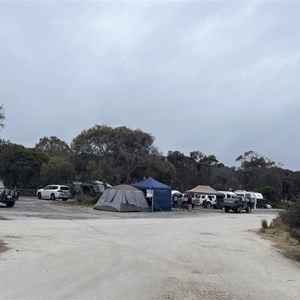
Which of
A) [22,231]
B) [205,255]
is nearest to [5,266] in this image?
[205,255]

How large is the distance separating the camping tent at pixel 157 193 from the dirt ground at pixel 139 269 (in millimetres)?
24790

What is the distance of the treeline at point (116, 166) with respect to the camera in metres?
50.1

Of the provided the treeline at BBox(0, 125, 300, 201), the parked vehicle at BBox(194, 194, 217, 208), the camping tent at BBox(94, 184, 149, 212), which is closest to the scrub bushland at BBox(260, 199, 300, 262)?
the camping tent at BBox(94, 184, 149, 212)

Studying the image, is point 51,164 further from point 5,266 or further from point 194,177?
point 5,266

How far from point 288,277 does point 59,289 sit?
17.0 feet

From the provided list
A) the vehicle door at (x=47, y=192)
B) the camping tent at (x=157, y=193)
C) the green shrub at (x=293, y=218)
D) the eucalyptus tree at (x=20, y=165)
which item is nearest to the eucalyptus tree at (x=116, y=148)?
the vehicle door at (x=47, y=192)

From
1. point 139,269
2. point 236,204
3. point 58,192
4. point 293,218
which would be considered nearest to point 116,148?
point 58,192

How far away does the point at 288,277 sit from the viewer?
1035 cm

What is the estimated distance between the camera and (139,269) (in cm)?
1016

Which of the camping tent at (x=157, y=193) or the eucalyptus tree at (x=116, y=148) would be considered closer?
the camping tent at (x=157, y=193)

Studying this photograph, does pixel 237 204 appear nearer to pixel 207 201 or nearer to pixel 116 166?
pixel 207 201

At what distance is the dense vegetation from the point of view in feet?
164

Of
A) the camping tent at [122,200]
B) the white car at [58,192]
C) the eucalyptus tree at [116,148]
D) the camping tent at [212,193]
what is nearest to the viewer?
the camping tent at [122,200]

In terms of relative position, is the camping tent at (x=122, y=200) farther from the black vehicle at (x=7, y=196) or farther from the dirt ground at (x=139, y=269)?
the dirt ground at (x=139, y=269)
